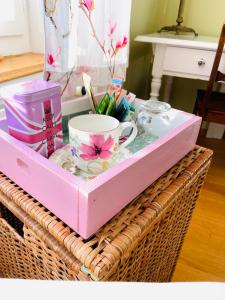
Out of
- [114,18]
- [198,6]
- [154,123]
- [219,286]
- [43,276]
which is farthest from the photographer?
[198,6]

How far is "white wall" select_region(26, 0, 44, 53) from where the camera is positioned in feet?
3.08

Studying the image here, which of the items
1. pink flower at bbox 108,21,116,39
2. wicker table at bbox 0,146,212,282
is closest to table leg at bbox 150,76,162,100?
pink flower at bbox 108,21,116,39

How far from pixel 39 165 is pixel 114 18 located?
64cm

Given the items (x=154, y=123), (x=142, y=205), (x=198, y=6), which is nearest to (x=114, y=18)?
(x=154, y=123)

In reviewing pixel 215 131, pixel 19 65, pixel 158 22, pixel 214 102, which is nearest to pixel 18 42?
pixel 19 65

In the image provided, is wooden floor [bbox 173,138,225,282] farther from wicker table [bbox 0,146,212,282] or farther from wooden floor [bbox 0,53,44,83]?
wooden floor [bbox 0,53,44,83]

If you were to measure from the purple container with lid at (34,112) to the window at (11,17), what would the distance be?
58 cm

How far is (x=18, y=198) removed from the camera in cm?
43

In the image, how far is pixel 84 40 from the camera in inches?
29.3

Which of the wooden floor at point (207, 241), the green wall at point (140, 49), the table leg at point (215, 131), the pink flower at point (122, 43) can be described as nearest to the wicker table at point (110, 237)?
the wooden floor at point (207, 241)

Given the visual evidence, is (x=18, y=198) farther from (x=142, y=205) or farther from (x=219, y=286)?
(x=219, y=286)

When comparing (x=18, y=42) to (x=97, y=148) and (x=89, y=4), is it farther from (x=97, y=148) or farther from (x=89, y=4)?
(x=97, y=148)

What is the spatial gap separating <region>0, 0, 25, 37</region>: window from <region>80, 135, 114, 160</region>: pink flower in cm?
71

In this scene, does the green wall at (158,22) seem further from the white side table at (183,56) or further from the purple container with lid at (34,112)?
the purple container with lid at (34,112)
